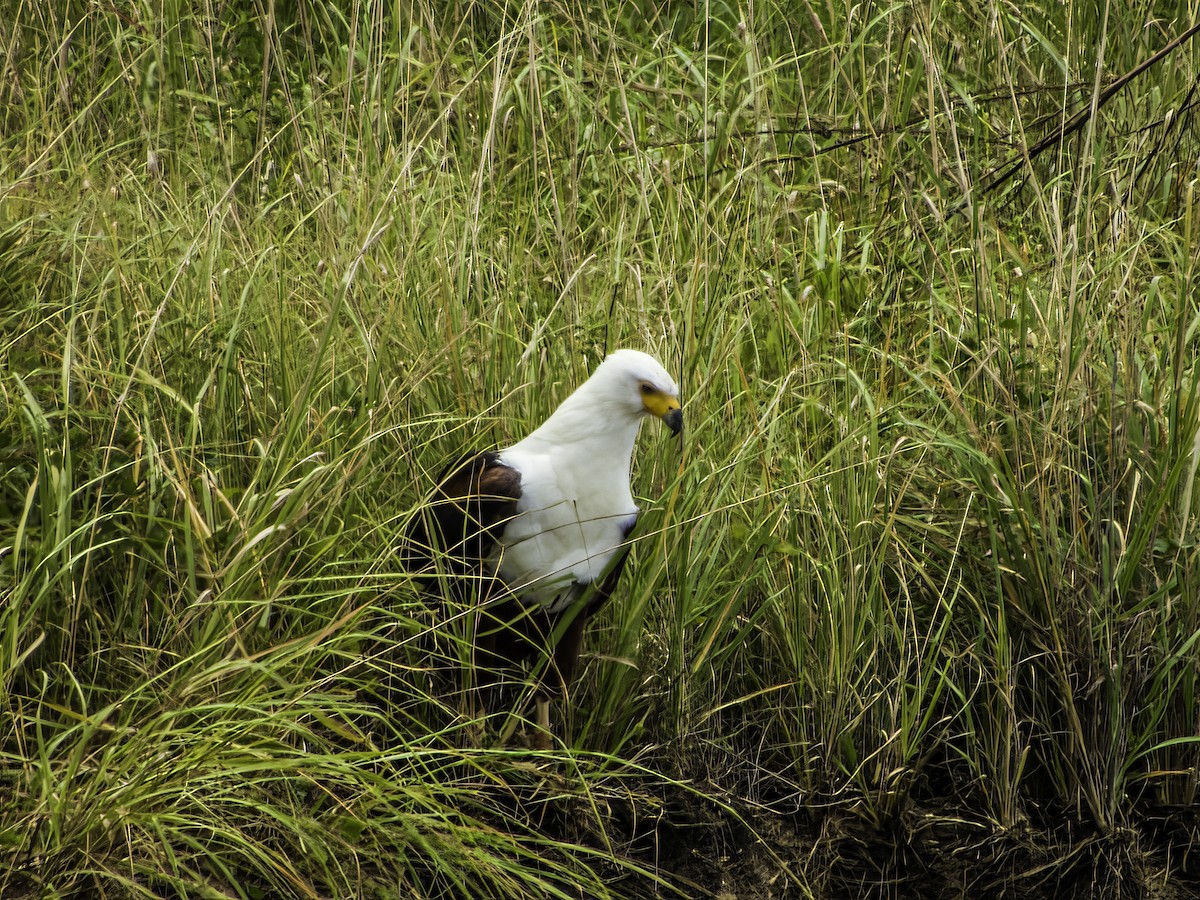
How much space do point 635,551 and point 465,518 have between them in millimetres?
386

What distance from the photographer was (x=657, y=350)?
2834mm

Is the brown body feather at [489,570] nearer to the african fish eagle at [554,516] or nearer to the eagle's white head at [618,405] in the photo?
the african fish eagle at [554,516]

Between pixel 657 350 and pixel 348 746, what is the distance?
1.02 m

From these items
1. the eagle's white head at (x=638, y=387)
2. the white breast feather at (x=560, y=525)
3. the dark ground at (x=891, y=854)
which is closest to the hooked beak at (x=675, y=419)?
the eagle's white head at (x=638, y=387)

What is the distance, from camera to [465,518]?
2428 millimetres

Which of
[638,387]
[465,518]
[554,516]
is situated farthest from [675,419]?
[465,518]

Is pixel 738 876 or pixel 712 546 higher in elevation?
pixel 712 546

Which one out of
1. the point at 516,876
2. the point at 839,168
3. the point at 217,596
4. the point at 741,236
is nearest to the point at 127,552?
the point at 217,596

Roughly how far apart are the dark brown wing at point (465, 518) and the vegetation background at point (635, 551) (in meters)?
0.08

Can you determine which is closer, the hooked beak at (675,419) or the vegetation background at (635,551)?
the vegetation background at (635,551)

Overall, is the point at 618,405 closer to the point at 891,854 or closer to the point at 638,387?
the point at 638,387

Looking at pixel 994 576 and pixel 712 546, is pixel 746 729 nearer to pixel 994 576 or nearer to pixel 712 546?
pixel 712 546

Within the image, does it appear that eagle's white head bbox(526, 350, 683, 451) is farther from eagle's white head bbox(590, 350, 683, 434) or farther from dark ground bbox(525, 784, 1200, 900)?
dark ground bbox(525, 784, 1200, 900)

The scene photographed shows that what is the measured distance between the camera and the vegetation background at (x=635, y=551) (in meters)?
2.12
